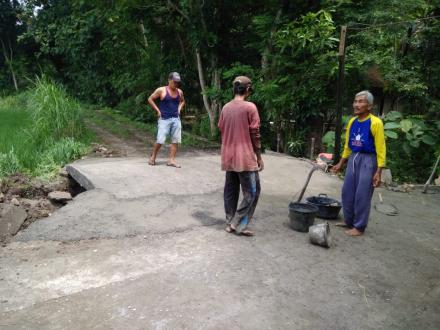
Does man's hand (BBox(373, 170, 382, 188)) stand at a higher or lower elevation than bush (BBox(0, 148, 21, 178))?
higher

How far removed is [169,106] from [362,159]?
3649mm

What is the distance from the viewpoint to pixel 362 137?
4.75 metres

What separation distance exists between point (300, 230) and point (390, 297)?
1525mm

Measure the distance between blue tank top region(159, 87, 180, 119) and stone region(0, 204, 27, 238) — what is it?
302cm

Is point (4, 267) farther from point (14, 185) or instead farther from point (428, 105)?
point (428, 105)

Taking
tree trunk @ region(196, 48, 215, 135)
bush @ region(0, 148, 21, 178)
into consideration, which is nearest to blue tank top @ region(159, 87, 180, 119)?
bush @ region(0, 148, 21, 178)

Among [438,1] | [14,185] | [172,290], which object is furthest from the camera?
[438,1]

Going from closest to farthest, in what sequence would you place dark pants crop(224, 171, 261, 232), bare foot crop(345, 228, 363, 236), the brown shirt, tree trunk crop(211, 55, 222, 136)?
the brown shirt
dark pants crop(224, 171, 261, 232)
bare foot crop(345, 228, 363, 236)
tree trunk crop(211, 55, 222, 136)

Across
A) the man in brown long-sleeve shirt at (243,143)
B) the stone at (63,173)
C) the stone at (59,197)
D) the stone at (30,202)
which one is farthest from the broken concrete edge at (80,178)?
the man in brown long-sleeve shirt at (243,143)

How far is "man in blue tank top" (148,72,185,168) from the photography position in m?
7.14

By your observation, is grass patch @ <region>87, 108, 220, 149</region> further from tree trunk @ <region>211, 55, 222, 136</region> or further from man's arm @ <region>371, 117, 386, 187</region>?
man's arm @ <region>371, 117, 386, 187</region>

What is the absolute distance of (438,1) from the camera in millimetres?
9492

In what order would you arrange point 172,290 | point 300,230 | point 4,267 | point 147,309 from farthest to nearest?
1. point 300,230
2. point 4,267
3. point 172,290
4. point 147,309

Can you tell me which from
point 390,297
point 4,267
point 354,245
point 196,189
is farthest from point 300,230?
point 4,267
